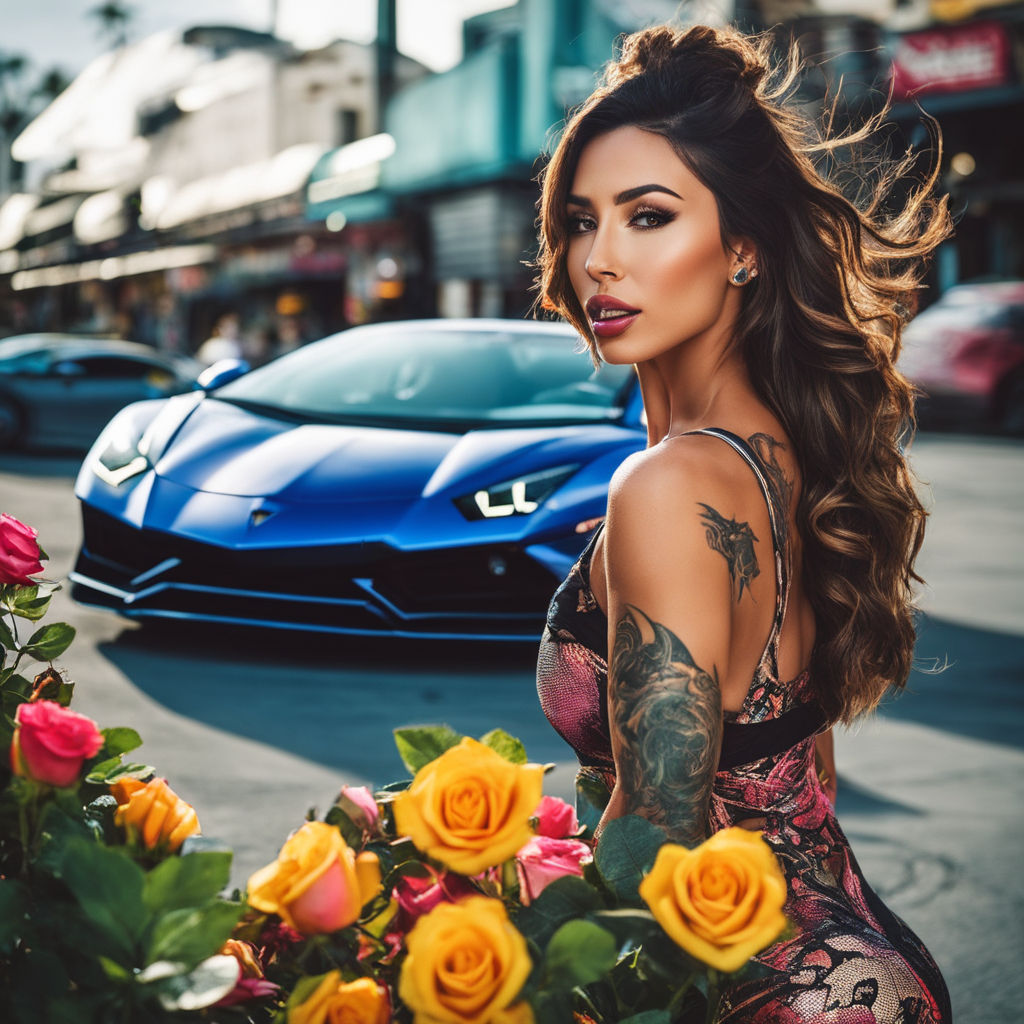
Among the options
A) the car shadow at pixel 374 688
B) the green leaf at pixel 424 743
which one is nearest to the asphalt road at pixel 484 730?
the car shadow at pixel 374 688

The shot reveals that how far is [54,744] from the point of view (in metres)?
1.01

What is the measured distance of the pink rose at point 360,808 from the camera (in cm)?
114

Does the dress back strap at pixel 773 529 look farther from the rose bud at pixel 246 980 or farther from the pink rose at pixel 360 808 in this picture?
the rose bud at pixel 246 980

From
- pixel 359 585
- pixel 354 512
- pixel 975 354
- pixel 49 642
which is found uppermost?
pixel 49 642

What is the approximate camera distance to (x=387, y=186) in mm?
A: 26969

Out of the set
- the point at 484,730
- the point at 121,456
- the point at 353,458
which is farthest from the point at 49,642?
the point at 121,456

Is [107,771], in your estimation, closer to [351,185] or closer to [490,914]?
[490,914]

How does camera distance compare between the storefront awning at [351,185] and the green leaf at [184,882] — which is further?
the storefront awning at [351,185]

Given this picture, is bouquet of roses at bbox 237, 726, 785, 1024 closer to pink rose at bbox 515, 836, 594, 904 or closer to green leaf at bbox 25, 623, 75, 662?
pink rose at bbox 515, 836, 594, 904

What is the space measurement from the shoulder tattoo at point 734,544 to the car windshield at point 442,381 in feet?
14.4

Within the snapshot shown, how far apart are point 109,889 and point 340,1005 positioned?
18 centimetres

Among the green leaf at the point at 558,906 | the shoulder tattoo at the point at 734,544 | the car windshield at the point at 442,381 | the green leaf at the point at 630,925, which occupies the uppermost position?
the shoulder tattoo at the point at 734,544

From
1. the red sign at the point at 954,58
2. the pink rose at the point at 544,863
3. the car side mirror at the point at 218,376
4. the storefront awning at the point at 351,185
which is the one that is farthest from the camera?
the storefront awning at the point at 351,185

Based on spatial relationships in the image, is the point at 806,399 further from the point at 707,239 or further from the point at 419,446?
the point at 419,446
